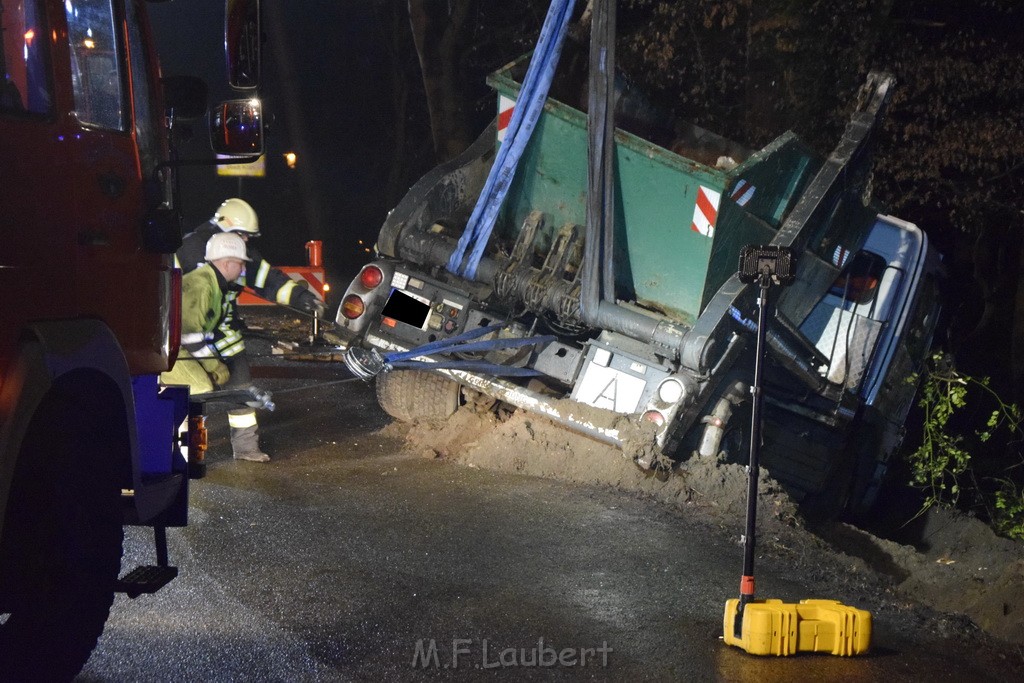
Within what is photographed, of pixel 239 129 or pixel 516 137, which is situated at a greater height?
pixel 239 129

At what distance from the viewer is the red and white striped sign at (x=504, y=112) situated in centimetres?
683

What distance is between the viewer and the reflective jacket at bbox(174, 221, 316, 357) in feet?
21.4

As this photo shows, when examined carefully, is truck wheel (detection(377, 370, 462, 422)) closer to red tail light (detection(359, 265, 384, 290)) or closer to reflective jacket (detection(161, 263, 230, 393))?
red tail light (detection(359, 265, 384, 290))

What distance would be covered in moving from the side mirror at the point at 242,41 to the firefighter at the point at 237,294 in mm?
3026

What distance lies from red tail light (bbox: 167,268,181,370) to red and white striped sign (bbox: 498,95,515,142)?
324cm

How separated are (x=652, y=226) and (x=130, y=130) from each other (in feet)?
11.7

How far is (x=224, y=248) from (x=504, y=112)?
1.88 m

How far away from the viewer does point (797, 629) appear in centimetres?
443

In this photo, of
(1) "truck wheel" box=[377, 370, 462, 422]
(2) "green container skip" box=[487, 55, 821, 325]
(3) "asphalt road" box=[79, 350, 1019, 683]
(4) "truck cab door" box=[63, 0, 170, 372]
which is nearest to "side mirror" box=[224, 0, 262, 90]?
(4) "truck cab door" box=[63, 0, 170, 372]

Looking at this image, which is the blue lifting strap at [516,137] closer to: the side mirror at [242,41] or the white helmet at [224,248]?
the white helmet at [224,248]

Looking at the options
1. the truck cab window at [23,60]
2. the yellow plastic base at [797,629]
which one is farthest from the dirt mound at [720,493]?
the truck cab window at [23,60]

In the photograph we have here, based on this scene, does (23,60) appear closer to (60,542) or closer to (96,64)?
(96,64)

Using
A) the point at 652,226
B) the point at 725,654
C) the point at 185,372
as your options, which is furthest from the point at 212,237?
the point at 725,654

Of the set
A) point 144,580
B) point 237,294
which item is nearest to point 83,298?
point 144,580
